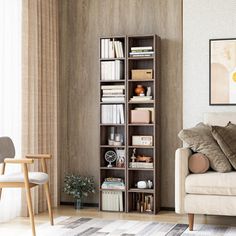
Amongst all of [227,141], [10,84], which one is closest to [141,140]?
[227,141]

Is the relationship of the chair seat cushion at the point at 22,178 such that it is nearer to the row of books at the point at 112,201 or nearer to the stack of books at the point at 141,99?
the row of books at the point at 112,201

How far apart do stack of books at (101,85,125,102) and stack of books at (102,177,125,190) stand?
863mm

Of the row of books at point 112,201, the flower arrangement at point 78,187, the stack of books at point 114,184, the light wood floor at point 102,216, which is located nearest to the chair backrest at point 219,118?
the light wood floor at point 102,216

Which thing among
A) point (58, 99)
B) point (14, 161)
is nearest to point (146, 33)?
point (58, 99)

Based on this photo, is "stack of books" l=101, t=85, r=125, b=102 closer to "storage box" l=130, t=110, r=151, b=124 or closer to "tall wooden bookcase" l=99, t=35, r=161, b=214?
"tall wooden bookcase" l=99, t=35, r=161, b=214

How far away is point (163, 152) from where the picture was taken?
587 cm

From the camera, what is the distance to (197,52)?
5.79 meters

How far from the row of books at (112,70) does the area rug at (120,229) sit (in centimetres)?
155

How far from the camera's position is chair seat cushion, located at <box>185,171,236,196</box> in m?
4.64

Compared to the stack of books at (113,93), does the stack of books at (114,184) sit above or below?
below

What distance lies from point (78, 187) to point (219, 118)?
169 centimetres

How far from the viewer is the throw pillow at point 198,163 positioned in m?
4.85

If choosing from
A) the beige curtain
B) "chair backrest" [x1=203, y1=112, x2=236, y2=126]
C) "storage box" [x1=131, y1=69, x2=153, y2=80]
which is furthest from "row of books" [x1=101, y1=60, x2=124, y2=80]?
"chair backrest" [x1=203, y1=112, x2=236, y2=126]

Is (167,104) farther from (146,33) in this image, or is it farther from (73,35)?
(73,35)
